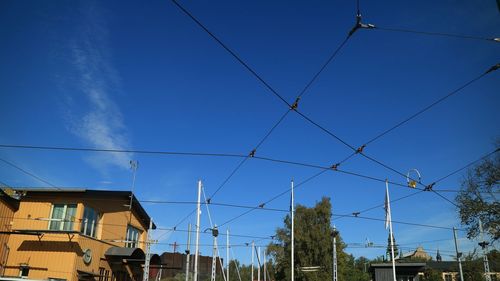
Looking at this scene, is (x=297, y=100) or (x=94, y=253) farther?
(x=94, y=253)

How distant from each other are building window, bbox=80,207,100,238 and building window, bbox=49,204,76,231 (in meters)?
0.84

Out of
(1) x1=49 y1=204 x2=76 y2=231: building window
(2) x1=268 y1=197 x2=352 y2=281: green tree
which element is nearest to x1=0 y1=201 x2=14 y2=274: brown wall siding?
(1) x1=49 y1=204 x2=76 y2=231: building window

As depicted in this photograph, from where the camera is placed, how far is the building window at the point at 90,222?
31.6m

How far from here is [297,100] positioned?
17.5 metres

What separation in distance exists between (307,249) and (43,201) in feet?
151

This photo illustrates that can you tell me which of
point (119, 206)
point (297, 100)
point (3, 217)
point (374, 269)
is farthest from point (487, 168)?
point (3, 217)

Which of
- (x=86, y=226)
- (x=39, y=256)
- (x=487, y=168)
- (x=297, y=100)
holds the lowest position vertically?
(x=39, y=256)

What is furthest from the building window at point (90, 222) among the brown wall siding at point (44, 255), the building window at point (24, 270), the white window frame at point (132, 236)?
the white window frame at point (132, 236)

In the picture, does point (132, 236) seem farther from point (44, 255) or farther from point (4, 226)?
point (4, 226)

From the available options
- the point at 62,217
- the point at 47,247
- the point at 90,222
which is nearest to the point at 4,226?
the point at 47,247

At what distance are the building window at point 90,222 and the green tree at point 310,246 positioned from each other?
40704 millimetres

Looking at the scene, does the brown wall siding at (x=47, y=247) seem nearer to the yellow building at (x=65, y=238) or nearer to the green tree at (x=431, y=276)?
the yellow building at (x=65, y=238)

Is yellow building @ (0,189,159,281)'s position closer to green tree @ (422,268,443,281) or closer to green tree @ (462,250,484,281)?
green tree @ (462,250,484,281)

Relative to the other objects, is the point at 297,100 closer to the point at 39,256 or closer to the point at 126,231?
the point at 39,256
